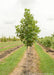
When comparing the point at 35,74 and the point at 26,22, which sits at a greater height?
the point at 26,22

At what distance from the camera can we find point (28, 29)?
13070mm

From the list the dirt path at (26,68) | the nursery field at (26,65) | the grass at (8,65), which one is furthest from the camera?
the grass at (8,65)

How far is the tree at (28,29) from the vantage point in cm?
1320

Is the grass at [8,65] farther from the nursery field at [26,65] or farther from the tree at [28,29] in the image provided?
the tree at [28,29]

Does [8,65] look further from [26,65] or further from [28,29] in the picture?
[28,29]

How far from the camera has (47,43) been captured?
4084 cm

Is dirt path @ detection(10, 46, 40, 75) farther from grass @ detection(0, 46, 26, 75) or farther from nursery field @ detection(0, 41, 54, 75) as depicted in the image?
grass @ detection(0, 46, 26, 75)

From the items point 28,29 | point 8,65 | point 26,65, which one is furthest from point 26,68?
point 28,29

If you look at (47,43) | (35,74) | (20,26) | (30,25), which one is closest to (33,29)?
(30,25)

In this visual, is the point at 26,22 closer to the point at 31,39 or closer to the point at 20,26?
the point at 20,26

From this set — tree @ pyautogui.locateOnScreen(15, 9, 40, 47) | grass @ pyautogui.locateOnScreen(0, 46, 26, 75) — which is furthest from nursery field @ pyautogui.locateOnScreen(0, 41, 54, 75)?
tree @ pyautogui.locateOnScreen(15, 9, 40, 47)

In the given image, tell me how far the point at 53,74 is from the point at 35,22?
6.45 metres

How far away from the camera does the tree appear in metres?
13.2

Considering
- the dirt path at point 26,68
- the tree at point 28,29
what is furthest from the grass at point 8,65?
the tree at point 28,29
